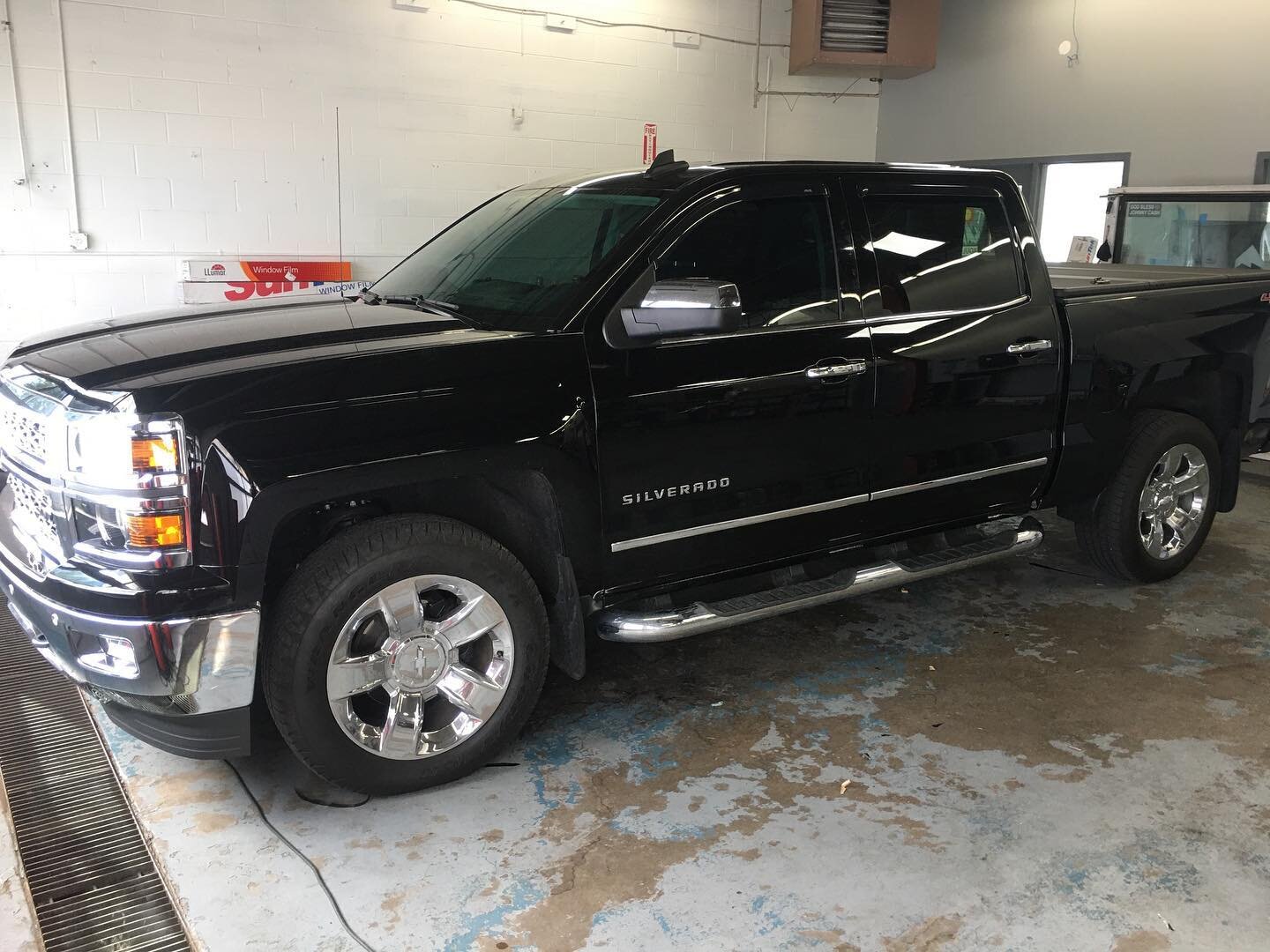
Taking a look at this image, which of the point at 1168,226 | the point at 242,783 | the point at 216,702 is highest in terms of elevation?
the point at 1168,226

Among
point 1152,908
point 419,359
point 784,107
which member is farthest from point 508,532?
point 784,107

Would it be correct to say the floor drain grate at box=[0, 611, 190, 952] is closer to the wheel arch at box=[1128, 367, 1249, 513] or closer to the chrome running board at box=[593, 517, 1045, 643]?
the chrome running board at box=[593, 517, 1045, 643]

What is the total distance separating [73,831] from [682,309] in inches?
84.7

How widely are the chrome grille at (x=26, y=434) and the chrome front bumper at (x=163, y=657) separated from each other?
372 mm

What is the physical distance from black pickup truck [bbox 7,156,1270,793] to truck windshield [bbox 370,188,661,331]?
0.05 feet

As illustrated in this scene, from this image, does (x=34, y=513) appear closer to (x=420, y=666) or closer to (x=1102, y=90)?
(x=420, y=666)

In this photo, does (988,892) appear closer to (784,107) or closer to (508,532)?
(508,532)

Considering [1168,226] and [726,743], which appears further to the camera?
[1168,226]

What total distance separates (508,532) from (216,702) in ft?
A: 2.89

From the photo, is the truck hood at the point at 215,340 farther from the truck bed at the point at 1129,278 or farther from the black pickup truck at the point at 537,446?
the truck bed at the point at 1129,278

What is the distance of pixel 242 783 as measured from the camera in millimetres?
2822

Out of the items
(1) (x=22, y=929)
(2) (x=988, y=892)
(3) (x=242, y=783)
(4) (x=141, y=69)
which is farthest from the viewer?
(4) (x=141, y=69)

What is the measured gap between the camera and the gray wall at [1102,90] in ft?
22.5

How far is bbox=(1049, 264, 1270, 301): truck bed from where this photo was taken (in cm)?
399
